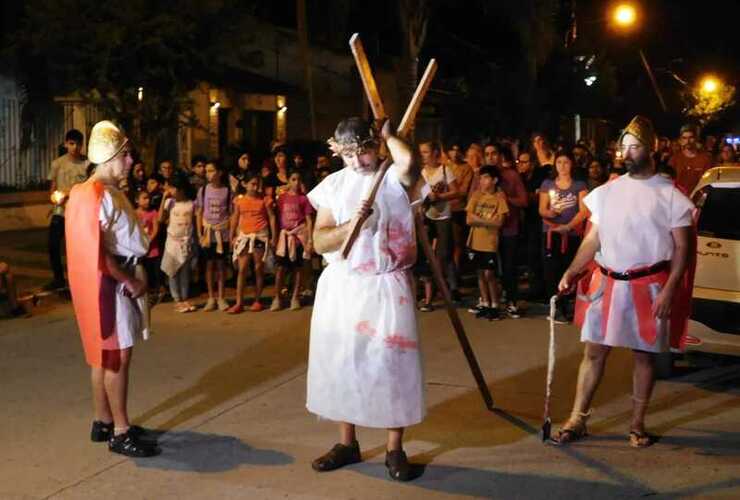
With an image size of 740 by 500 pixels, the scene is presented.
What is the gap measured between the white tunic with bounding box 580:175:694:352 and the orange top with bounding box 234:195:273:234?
17.8ft

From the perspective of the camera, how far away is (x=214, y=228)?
37.6 ft

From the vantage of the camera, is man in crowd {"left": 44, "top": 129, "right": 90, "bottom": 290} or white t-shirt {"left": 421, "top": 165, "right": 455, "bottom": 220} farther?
man in crowd {"left": 44, "top": 129, "right": 90, "bottom": 290}

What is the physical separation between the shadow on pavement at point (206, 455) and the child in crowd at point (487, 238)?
481 cm

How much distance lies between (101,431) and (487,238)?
17.8ft

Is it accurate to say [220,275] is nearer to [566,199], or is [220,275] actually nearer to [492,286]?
[492,286]

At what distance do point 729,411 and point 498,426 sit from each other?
1660 mm

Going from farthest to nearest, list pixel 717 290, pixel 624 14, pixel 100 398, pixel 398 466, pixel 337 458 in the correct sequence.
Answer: pixel 624 14 → pixel 717 290 → pixel 100 398 → pixel 337 458 → pixel 398 466

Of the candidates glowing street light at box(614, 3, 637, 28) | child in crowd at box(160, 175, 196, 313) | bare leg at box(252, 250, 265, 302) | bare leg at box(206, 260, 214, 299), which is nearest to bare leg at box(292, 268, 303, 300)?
bare leg at box(252, 250, 265, 302)

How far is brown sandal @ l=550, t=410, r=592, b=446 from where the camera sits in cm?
655

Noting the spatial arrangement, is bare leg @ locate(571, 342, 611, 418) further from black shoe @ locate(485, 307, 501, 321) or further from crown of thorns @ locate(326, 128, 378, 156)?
black shoe @ locate(485, 307, 501, 321)

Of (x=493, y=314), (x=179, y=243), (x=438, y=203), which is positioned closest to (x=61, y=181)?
(x=179, y=243)

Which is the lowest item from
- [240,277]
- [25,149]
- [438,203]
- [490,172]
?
[240,277]

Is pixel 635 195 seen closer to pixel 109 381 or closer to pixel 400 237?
pixel 400 237

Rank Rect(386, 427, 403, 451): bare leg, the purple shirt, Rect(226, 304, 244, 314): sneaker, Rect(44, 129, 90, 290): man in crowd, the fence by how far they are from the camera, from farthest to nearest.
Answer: the fence < Rect(44, 129, 90, 290): man in crowd < Rect(226, 304, 244, 314): sneaker < the purple shirt < Rect(386, 427, 403, 451): bare leg
